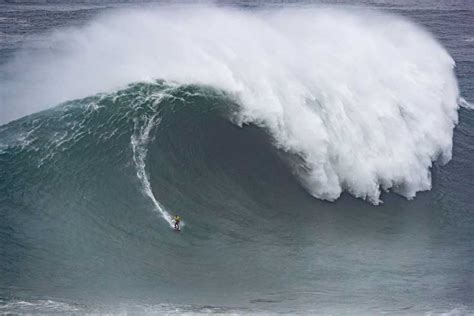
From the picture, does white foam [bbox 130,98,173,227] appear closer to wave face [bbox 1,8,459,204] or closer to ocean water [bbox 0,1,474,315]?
ocean water [bbox 0,1,474,315]

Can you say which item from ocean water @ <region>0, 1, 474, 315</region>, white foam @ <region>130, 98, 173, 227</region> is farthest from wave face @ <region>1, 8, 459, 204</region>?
white foam @ <region>130, 98, 173, 227</region>

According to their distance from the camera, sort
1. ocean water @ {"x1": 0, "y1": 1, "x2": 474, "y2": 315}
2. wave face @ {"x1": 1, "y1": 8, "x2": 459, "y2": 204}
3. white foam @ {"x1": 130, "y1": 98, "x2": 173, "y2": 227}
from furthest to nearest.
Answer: wave face @ {"x1": 1, "y1": 8, "x2": 459, "y2": 204}
white foam @ {"x1": 130, "y1": 98, "x2": 173, "y2": 227}
ocean water @ {"x1": 0, "y1": 1, "x2": 474, "y2": 315}

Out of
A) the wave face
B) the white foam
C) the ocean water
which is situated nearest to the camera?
the ocean water

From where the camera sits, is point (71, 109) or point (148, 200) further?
point (71, 109)

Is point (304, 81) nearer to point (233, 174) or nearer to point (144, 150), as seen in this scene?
point (233, 174)

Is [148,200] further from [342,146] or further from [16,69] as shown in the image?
[16,69]

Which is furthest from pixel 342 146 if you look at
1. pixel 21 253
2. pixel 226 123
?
pixel 21 253

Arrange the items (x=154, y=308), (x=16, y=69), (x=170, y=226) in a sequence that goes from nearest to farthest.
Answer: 1. (x=154, y=308)
2. (x=170, y=226)
3. (x=16, y=69)

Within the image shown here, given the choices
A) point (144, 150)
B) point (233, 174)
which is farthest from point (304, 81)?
point (144, 150)
